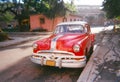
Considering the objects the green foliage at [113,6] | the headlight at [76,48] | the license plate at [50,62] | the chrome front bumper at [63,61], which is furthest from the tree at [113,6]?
the license plate at [50,62]

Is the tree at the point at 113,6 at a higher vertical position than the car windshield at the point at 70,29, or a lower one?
higher

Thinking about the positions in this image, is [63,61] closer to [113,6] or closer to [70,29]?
[70,29]

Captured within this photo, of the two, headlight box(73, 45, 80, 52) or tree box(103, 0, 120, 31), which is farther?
tree box(103, 0, 120, 31)

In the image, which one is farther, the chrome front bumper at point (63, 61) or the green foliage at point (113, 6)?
the green foliage at point (113, 6)

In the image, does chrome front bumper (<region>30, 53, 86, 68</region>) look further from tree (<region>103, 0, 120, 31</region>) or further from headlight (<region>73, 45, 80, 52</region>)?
tree (<region>103, 0, 120, 31</region>)

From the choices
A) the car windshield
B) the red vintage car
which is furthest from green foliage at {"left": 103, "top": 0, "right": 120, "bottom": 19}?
the red vintage car

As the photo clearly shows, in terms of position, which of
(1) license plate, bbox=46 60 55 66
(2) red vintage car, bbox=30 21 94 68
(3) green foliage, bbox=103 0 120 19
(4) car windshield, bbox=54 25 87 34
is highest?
(3) green foliage, bbox=103 0 120 19

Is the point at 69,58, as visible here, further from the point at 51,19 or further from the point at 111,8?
the point at 51,19

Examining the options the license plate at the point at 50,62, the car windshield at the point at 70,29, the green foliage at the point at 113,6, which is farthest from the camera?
the green foliage at the point at 113,6

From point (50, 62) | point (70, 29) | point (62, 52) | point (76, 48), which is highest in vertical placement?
point (70, 29)

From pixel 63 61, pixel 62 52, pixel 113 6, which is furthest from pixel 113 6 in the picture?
pixel 63 61

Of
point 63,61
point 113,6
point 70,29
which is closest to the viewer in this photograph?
point 63,61

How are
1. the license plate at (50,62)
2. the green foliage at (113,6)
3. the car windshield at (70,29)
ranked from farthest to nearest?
the green foliage at (113,6) → the car windshield at (70,29) → the license plate at (50,62)

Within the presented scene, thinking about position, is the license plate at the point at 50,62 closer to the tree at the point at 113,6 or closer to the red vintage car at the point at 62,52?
the red vintage car at the point at 62,52
